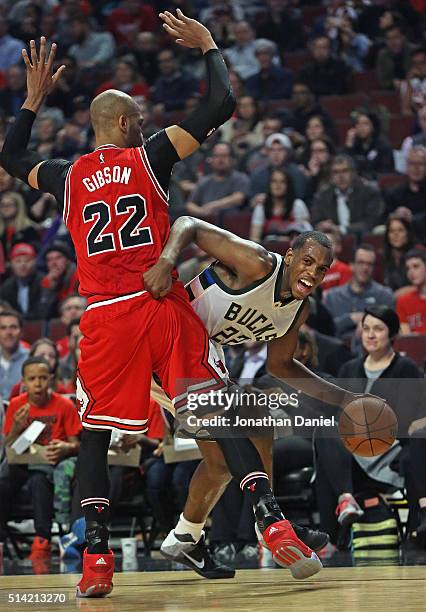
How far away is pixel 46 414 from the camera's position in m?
7.88

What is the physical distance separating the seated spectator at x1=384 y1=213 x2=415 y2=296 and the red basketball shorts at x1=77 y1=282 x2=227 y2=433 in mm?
5037

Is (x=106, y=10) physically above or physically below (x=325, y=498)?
above

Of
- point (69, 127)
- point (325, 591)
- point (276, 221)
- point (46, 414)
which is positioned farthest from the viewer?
point (69, 127)

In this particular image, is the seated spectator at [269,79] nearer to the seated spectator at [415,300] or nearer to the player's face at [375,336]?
the seated spectator at [415,300]

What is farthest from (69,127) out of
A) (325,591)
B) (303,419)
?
(325,591)

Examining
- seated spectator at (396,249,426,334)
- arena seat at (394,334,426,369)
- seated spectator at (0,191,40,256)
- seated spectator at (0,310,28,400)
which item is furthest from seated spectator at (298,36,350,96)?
arena seat at (394,334,426,369)

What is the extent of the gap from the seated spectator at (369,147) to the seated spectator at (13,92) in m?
5.23

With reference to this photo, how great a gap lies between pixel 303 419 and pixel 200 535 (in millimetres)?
2314

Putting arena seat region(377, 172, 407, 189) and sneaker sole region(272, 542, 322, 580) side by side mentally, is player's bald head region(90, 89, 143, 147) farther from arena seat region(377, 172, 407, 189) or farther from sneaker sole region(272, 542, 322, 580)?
arena seat region(377, 172, 407, 189)

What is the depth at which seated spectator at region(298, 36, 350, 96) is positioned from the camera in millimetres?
13125

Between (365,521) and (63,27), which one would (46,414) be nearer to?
(365,521)

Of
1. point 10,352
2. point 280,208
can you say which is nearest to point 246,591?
point 10,352

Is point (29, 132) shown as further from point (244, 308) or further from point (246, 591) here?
point (246, 591)

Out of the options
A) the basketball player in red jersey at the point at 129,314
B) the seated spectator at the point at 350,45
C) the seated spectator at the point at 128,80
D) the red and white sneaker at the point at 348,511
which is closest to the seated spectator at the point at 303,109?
the seated spectator at the point at 350,45
